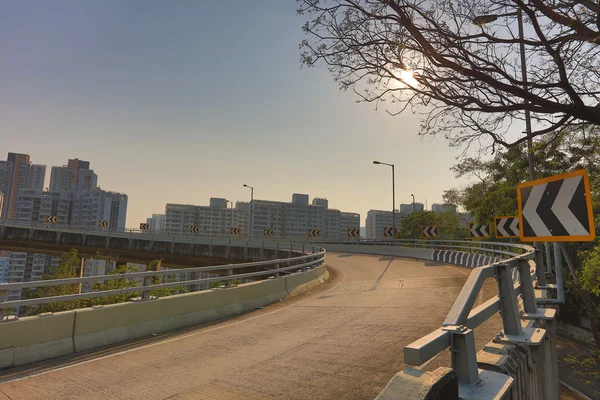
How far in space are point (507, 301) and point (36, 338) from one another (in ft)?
24.8

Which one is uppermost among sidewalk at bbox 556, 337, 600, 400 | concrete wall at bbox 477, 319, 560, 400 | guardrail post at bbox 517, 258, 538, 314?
guardrail post at bbox 517, 258, 538, 314

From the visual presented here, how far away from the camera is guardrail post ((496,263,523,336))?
14.3 ft

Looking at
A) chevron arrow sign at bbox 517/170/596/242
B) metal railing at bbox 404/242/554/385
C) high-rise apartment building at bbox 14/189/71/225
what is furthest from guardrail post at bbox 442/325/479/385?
high-rise apartment building at bbox 14/189/71/225

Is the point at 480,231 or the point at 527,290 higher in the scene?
the point at 480,231

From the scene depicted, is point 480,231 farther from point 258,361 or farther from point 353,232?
point 353,232

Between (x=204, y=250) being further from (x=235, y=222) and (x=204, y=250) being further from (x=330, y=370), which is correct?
(x=235, y=222)

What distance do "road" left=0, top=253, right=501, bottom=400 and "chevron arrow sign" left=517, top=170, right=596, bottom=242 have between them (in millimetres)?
2395

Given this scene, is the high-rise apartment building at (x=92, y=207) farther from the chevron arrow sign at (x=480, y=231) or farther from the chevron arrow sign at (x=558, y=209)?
the chevron arrow sign at (x=558, y=209)

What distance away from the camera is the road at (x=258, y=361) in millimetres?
4871

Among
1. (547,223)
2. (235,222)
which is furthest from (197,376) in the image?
(235,222)

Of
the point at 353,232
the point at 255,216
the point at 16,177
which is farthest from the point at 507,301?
the point at 16,177

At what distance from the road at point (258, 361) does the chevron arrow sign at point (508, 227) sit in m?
4.58

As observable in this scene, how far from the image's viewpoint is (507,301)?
4422mm

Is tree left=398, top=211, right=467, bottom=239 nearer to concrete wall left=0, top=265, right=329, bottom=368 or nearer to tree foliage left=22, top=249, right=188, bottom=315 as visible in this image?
tree foliage left=22, top=249, right=188, bottom=315
